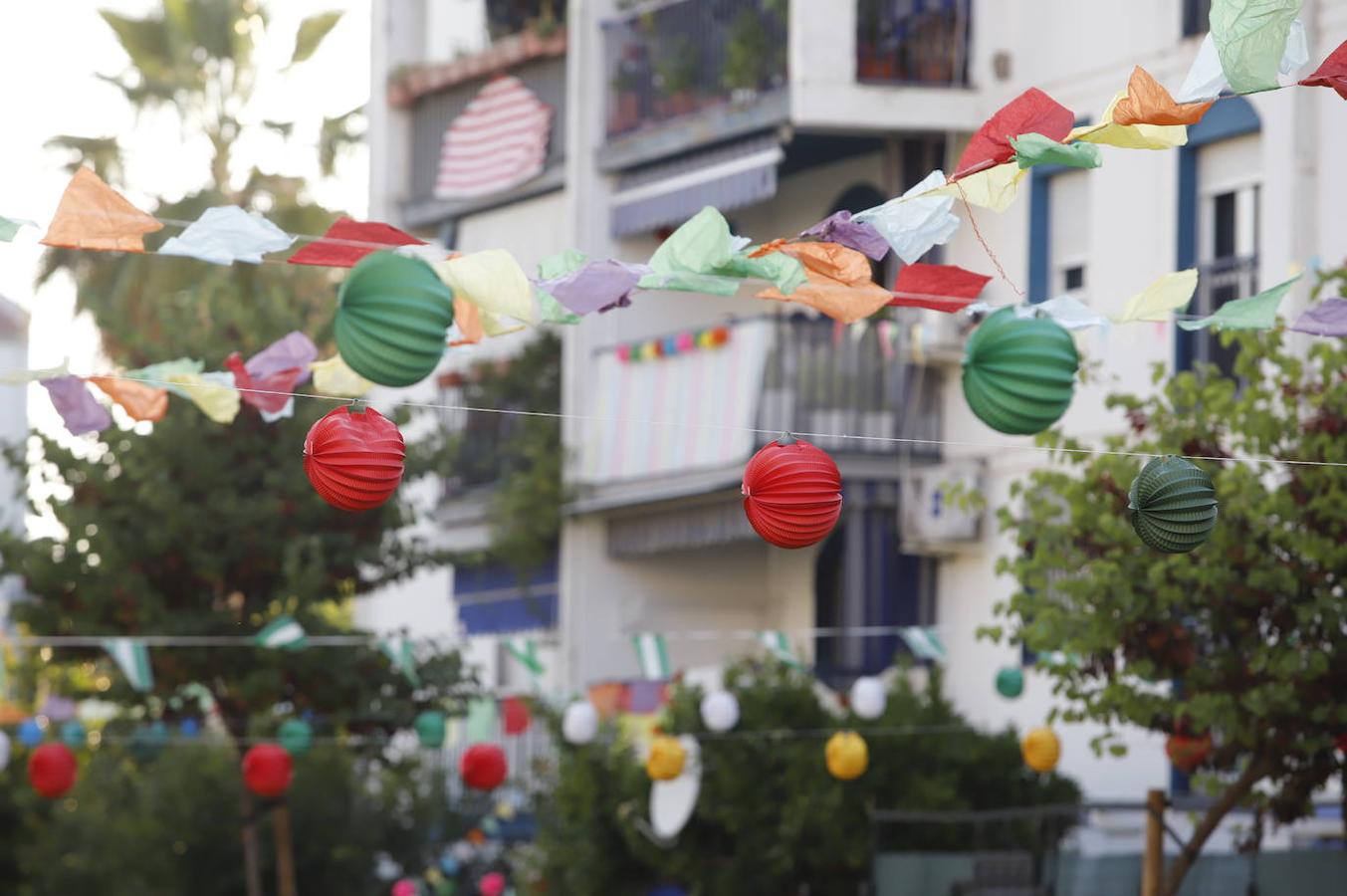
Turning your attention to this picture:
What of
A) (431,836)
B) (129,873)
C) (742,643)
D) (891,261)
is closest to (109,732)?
(129,873)

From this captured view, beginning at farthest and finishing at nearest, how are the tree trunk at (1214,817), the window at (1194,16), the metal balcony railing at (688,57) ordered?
the metal balcony railing at (688,57)
the window at (1194,16)
the tree trunk at (1214,817)

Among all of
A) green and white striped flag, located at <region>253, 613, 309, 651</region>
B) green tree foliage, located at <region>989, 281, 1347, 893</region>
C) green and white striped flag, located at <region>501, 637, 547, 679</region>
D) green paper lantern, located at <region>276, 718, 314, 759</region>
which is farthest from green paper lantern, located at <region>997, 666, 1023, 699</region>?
green paper lantern, located at <region>276, 718, 314, 759</region>

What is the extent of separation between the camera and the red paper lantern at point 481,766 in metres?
19.1

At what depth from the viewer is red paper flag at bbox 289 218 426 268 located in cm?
909

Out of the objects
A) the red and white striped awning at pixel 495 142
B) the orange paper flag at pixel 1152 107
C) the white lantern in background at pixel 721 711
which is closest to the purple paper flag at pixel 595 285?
the orange paper flag at pixel 1152 107

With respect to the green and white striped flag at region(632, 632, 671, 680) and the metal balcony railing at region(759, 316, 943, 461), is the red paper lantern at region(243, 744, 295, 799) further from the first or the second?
the metal balcony railing at region(759, 316, 943, 461)

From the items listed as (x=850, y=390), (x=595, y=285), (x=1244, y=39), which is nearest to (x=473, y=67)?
(x=850, y=390)

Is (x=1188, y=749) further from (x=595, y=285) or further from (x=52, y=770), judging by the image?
(x=52, y=770)

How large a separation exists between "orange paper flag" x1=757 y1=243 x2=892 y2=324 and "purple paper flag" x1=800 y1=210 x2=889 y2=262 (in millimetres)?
221

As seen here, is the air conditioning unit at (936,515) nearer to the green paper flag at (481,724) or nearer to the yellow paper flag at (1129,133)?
the green paper flag at (481,724)

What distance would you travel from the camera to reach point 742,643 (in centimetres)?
2409

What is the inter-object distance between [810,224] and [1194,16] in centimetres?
476

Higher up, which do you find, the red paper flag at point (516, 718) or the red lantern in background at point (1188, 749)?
the red lantern in background at point (1188, 749)

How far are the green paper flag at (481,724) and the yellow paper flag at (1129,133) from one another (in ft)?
53.7
